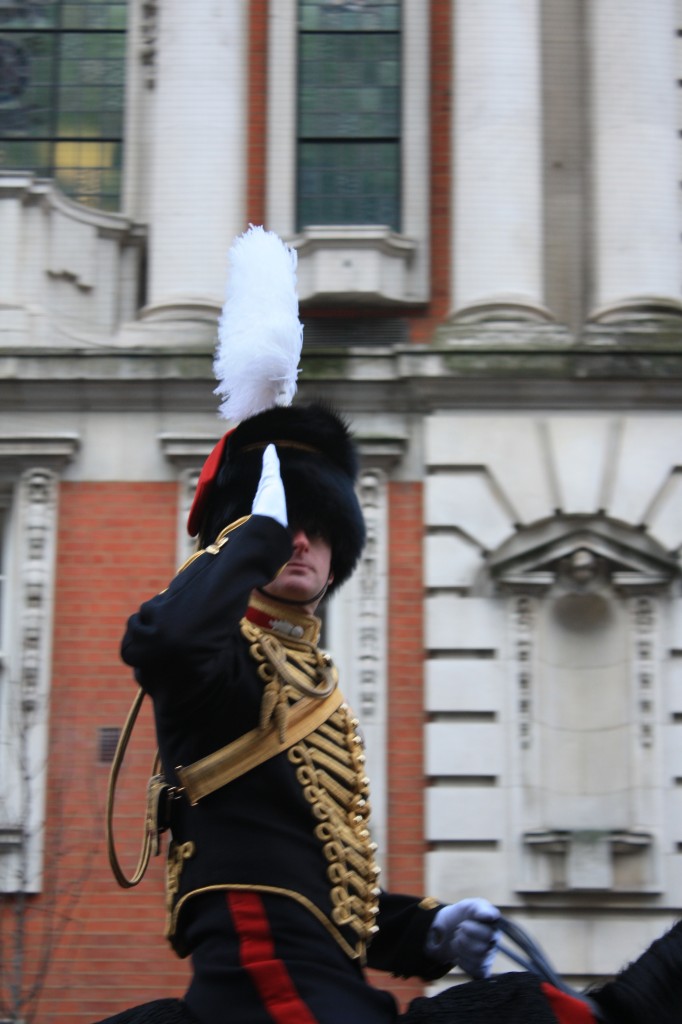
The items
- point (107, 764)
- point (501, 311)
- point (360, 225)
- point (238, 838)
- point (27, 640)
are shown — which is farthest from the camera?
point (360, 225)

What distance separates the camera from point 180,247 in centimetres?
1070

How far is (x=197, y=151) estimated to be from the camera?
35.6ft

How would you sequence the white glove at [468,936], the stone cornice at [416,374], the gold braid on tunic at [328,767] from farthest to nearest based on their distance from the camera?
the stone cornice at [416,374] → the white glove at [468,936] → the gold braid on tunic at [328,767]

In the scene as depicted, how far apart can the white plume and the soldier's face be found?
338 mm

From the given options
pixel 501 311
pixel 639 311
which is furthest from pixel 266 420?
pixel 639 311

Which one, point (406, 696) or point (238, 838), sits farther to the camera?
point (406, 696)

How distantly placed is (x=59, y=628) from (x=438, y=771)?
2.18m

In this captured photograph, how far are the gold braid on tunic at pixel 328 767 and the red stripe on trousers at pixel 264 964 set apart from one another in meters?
0.20

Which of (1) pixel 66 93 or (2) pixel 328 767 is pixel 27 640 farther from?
(2) pixel 328 767

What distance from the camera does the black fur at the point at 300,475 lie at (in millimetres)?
4418

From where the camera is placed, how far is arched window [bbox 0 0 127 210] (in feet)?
37.4

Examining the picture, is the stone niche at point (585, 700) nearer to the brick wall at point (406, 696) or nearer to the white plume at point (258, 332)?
the brick wall at point (406, 696)

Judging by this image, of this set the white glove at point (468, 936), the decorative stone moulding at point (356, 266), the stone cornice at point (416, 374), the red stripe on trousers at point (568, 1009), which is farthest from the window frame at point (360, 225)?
the red stripe on trousers at point (568, 1009)

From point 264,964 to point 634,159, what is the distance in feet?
24.9
